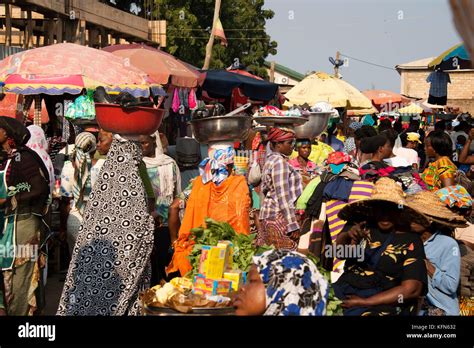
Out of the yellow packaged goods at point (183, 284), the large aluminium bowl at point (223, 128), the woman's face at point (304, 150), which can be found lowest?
the yellow packaged goods at point (183, 284)

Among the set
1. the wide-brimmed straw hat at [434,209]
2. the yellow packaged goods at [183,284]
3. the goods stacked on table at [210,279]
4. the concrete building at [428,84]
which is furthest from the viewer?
the concrete building at [428,84]

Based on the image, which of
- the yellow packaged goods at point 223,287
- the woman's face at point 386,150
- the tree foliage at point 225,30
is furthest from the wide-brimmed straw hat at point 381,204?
the tree foliage at point 225,30

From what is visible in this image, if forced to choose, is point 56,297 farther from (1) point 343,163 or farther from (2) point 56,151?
(1) point 343,163

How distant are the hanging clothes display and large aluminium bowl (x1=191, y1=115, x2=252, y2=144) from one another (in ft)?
30.6

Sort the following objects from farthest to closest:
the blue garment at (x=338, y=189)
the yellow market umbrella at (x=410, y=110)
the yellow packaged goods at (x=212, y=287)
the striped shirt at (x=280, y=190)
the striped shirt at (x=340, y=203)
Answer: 1. the yellow market umbrella at (x=410, y=110)
2. the striped shirt at (x=280, y=190)
3. the blue garment at (x=338, y=189)
4. the striped shirt at (x=340, y=203)
5. the yellow packaged goods at (x=212, y=287)

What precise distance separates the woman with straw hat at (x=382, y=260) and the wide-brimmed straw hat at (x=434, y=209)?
254 mm

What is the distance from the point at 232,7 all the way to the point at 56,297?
102 feet

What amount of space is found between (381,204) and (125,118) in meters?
2.26

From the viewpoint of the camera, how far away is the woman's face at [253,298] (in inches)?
172

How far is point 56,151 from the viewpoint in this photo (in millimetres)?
10734

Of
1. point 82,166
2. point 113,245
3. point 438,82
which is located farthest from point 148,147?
point 438,82

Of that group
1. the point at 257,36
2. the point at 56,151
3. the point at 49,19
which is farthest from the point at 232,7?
the point at 56,151

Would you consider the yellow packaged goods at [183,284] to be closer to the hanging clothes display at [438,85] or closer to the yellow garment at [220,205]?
the yellow garment at [220,205]
